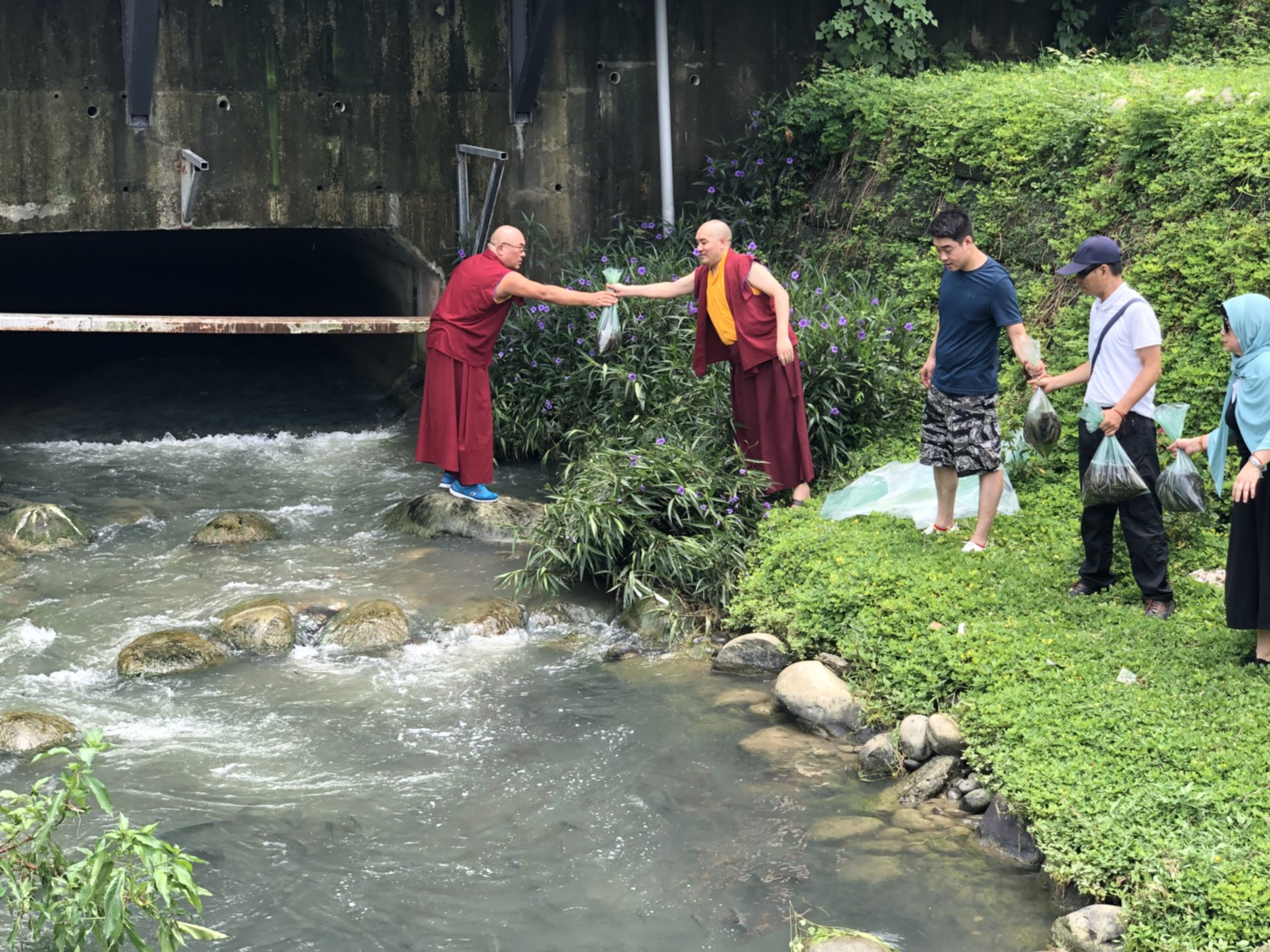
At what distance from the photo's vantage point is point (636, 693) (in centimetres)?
681

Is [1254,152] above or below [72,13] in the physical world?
below

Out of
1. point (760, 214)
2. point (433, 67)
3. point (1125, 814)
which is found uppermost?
point (433, 67)

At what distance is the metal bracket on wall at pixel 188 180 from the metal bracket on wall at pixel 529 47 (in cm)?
262

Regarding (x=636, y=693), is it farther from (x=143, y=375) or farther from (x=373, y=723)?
(x=143, y=375)

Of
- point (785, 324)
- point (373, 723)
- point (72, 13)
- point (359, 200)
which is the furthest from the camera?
point (359, 200)

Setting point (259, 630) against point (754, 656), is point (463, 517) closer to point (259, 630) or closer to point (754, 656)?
point (259, 630)

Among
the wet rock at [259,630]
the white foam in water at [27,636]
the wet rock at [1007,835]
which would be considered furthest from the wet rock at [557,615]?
the wet rock at [1007,835]

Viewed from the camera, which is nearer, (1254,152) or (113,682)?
(113,682)

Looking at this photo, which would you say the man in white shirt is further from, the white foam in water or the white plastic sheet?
the white foam in water

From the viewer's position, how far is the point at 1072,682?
579cm

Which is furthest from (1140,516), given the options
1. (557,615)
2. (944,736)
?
(557,615)

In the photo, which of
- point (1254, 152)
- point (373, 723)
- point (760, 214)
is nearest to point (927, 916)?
point (373, 723)

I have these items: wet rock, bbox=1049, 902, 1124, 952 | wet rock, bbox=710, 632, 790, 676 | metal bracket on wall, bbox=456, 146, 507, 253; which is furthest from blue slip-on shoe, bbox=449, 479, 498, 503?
wet rock, bbox=1049, 902, 1124, 952

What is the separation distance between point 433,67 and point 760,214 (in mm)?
3017
